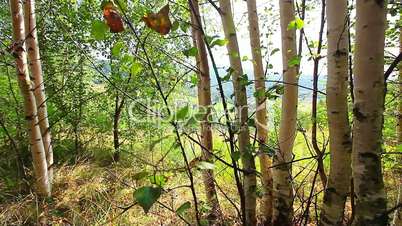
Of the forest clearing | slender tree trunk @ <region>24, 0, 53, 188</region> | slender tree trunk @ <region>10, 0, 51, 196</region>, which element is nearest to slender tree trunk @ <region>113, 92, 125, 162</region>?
the forest clearing

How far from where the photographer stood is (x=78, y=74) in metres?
4.88

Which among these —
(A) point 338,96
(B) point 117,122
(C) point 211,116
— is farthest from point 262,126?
(B) point 117,122

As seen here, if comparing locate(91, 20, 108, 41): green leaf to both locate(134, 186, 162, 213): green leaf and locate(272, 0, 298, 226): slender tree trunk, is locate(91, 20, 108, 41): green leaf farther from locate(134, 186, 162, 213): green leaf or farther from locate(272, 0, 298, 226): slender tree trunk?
locate(272, 0, 298, 226): slender tree trunk

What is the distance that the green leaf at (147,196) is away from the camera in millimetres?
850

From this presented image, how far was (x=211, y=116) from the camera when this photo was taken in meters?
1.72

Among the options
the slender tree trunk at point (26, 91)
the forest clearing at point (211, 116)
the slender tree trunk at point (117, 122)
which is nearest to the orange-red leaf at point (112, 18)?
the forest clearing at point (211, 116)

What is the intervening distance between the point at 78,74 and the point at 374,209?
4.63 meters

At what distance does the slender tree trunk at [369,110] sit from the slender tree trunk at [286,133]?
0.96 meters

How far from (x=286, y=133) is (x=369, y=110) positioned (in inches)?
42.1

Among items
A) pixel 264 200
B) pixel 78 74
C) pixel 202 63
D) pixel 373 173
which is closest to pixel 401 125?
pixel 264 200

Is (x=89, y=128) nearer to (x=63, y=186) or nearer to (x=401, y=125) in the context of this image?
(x=63, y=186)

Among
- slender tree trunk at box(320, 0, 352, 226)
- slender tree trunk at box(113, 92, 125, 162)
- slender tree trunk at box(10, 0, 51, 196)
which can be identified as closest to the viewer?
slender tree trunk at box(320, 0, 352, 226)

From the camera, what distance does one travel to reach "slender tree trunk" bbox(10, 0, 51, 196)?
107 inches

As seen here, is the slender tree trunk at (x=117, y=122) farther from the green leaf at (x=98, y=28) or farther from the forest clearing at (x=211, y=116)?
the green leaf at (x=98, y=28)
